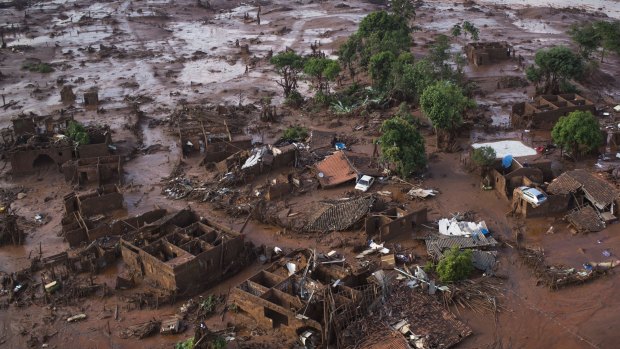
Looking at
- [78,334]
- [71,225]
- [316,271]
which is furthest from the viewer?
[71,225]

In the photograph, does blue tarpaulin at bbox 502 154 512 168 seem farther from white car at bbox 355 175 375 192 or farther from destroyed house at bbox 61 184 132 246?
destroyed house at bbox 61 184 132 246

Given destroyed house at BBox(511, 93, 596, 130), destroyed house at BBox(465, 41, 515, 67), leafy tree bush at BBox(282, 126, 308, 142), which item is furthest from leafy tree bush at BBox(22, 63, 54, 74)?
destroyed house at BBox(511, 93, 596, 130)

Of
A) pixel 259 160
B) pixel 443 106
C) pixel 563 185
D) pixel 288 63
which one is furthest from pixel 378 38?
pixel 563 185

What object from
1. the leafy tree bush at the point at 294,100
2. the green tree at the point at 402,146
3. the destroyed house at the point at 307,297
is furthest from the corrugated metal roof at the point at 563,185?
the leafy tree bush at the point at 294,100

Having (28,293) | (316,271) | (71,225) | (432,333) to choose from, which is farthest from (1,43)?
(432,333)

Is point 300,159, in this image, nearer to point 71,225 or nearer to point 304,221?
point 304,221

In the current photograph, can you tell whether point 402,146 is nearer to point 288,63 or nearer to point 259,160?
point 259,160

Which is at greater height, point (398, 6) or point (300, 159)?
point (398, 6)
